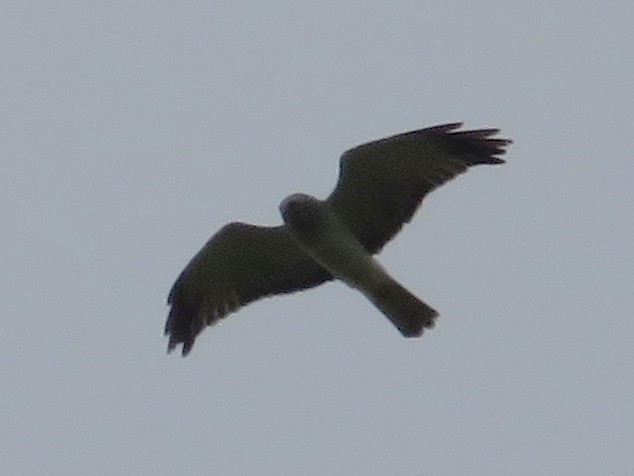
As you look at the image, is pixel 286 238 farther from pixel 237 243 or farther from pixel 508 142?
pixel 508 142

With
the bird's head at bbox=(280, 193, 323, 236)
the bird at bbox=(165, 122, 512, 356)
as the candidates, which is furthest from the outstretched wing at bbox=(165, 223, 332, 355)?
the bird's head at bbox=(280, 193, 323, 236)

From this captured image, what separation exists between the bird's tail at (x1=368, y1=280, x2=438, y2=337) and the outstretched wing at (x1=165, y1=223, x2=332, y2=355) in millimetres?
869

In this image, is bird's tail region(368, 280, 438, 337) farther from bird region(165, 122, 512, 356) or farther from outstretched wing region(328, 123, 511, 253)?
outstretched wing region(328, 123, 511, 253)

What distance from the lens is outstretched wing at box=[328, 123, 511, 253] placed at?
17031 millimetres

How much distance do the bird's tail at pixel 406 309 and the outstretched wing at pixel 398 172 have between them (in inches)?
18.0

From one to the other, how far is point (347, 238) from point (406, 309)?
737 mm

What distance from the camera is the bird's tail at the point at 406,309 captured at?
16828 mm

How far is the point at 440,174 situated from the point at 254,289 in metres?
1.92

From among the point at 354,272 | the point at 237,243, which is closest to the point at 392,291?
the point at 354,272

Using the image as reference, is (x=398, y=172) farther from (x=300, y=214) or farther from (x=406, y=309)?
(x=406, y=309)

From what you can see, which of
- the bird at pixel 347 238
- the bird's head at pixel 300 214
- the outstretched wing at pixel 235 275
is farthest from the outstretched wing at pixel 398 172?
the outstretched wing at pixel 235 275

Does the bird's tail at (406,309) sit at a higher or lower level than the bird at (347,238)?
lower

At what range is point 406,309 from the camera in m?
16.9

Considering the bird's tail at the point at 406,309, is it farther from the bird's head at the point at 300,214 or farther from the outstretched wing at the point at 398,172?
the bird's head at the point at 300,214
